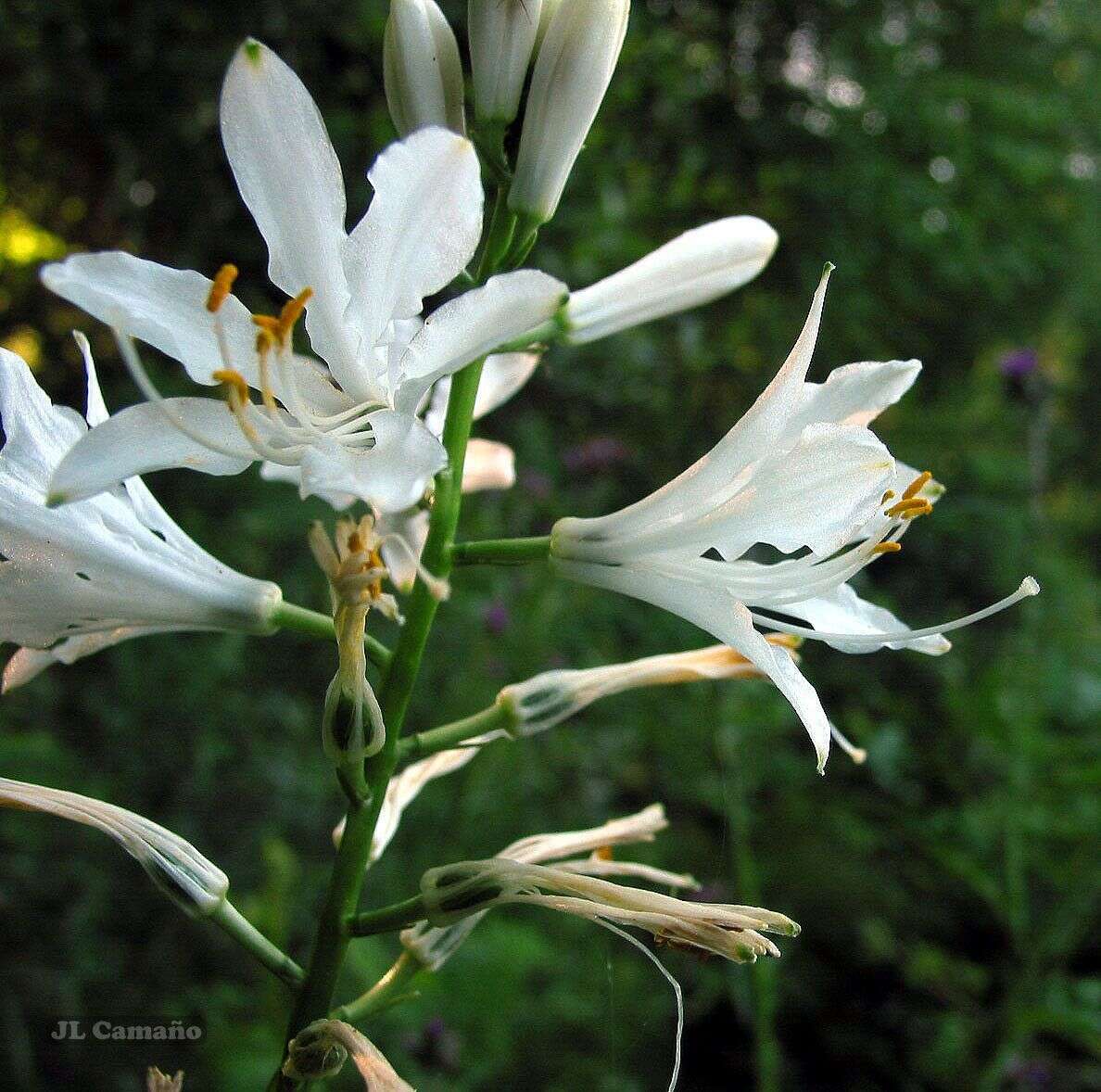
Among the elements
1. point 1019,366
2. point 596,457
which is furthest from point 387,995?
point 1019,366

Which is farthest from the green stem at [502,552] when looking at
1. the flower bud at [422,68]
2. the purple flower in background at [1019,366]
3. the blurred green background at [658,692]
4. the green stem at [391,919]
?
the purple flower in background at [1019,366]

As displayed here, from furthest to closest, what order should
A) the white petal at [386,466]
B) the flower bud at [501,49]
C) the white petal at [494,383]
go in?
the white petal at [494,383], the flower bud at [501,49], the white petal at [386,466]

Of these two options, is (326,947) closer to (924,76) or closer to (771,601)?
(771,601)

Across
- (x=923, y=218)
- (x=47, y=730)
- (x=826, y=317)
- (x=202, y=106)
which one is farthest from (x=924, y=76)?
(x=47, y=730)

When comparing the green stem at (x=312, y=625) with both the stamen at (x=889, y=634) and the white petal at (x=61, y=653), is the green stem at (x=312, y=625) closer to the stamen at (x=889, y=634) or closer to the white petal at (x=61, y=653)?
the white petal at (x=61, y=653)

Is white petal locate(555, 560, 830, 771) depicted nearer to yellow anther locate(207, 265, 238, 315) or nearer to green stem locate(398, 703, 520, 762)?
green stem locate(398, 703, 520, 762)

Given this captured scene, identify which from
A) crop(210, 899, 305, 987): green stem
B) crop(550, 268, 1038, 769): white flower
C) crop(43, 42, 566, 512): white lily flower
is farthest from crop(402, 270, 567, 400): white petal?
crop(210, 899, 305, 987): green stem

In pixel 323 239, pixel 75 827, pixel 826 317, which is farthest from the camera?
pixel 826 317
